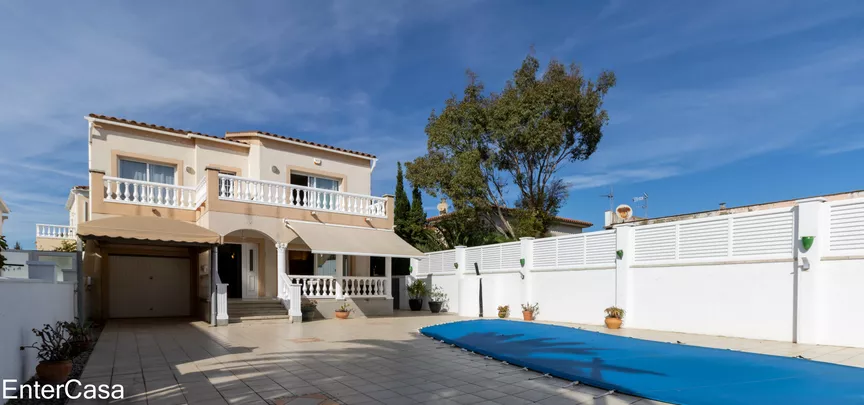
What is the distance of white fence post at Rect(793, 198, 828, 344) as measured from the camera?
9.88 m

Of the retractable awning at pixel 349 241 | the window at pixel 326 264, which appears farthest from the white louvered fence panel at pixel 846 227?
the window at pixel 326 264

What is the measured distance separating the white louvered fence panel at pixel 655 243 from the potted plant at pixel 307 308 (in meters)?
12.5

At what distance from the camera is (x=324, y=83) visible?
20.8 m

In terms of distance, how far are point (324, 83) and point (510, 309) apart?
43.3 feet

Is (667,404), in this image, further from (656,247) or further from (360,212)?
(360,212)

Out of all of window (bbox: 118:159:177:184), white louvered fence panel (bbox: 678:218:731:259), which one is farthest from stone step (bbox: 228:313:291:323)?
white louvered fence panel (bbox: 678:218:731:259)

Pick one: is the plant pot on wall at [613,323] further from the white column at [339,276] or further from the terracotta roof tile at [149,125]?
the terracotta roof tile at [149,125]

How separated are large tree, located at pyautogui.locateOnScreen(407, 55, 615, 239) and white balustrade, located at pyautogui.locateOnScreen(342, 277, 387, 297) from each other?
601cm

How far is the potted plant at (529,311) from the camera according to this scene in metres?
16.9

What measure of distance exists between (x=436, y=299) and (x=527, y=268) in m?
6.85

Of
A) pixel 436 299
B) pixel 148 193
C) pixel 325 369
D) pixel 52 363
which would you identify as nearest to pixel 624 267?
pixel 325 369

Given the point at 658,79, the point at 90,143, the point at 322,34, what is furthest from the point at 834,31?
the point at 90,143

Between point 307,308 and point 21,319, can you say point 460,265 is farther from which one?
point 21,319

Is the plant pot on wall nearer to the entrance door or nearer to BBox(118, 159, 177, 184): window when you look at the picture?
the entrance door
